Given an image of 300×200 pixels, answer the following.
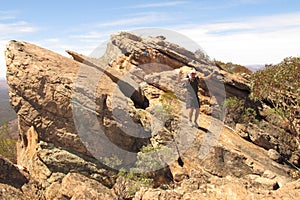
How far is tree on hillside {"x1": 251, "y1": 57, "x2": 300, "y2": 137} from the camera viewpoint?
2194 centimetres

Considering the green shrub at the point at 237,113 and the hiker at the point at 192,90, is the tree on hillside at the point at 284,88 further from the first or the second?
the hiker at the point at 192,90

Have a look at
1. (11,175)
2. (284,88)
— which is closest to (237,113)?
(284,88)

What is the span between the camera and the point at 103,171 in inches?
703

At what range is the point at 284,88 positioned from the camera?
22.3m

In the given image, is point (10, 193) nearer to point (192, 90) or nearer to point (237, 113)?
point (192, 90)

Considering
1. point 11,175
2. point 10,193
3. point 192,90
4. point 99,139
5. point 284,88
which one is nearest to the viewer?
point 10,193

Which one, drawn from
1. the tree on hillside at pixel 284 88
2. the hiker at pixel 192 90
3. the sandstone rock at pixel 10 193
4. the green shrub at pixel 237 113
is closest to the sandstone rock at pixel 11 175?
the sandstone rock at pixel 10 193

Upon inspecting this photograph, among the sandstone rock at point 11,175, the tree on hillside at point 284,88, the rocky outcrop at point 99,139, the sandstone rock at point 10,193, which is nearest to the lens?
the sandstone rock at point 10,193

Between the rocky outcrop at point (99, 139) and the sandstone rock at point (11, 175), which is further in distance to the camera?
the rocky outcrop at point (99, 139)

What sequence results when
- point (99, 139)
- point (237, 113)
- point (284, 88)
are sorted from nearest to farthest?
1. point (99, 139)
2. point (284, 88)
3. point (237, 113)

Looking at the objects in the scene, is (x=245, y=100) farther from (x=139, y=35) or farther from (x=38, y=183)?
(x=38, y=183)

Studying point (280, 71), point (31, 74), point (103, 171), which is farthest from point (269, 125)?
point (31, 74)

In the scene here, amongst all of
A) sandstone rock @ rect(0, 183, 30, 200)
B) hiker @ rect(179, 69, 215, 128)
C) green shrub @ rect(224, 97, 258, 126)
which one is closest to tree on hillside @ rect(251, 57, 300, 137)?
green shrub @ rect(224, 97, 258, 126)

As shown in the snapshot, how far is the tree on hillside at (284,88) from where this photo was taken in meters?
21.9
